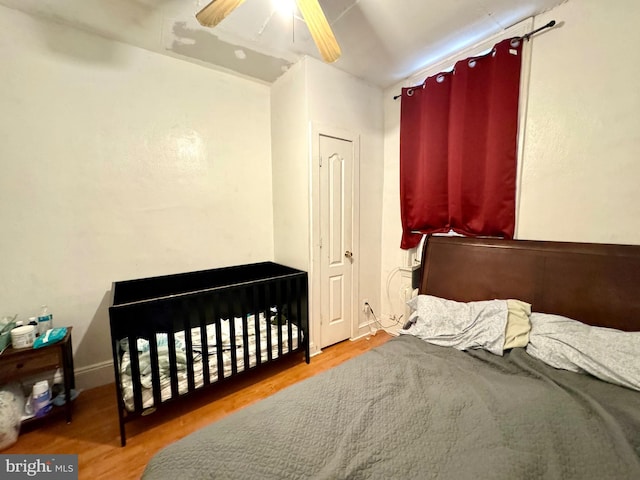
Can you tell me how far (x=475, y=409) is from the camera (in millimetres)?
1045

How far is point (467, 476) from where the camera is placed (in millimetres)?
778

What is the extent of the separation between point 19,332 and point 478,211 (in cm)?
319

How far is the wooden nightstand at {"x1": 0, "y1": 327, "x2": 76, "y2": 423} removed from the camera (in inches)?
58.6

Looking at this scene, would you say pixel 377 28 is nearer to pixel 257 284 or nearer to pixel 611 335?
pixel 257 284

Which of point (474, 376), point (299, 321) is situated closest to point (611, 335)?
point (474, 376)

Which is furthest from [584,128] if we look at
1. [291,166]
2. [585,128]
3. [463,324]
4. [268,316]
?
[268,316]

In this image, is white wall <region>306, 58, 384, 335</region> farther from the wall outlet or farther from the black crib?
the black crib

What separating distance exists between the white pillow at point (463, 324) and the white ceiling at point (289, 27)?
1.93 meters

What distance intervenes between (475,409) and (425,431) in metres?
0.27

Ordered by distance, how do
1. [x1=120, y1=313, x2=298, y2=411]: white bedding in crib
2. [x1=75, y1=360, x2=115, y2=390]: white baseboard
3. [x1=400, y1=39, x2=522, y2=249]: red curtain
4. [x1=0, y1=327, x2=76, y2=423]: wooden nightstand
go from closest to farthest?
[x1=0, y1=327, x2=76, y2=423]: wooden nightstand → [x1=120, y1=313, x2=298, y2=411]: white bedding in crib → [x1=400, y1=39, x2=522, y2=249]: red curtain → [x1=75, y1=360, x2=115, y2=390]: white baseboard

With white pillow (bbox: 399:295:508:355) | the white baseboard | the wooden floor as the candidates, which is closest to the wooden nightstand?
the wooden floor

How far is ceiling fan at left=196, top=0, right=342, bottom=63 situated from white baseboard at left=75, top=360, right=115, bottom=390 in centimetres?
250

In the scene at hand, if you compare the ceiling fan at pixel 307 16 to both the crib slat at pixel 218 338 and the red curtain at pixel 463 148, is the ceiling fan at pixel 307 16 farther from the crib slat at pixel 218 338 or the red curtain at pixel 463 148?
the crib slat at pixel 218 338

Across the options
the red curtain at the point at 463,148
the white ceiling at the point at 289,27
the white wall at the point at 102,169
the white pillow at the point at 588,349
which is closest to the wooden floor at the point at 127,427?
the white wall at the point at 102,169
